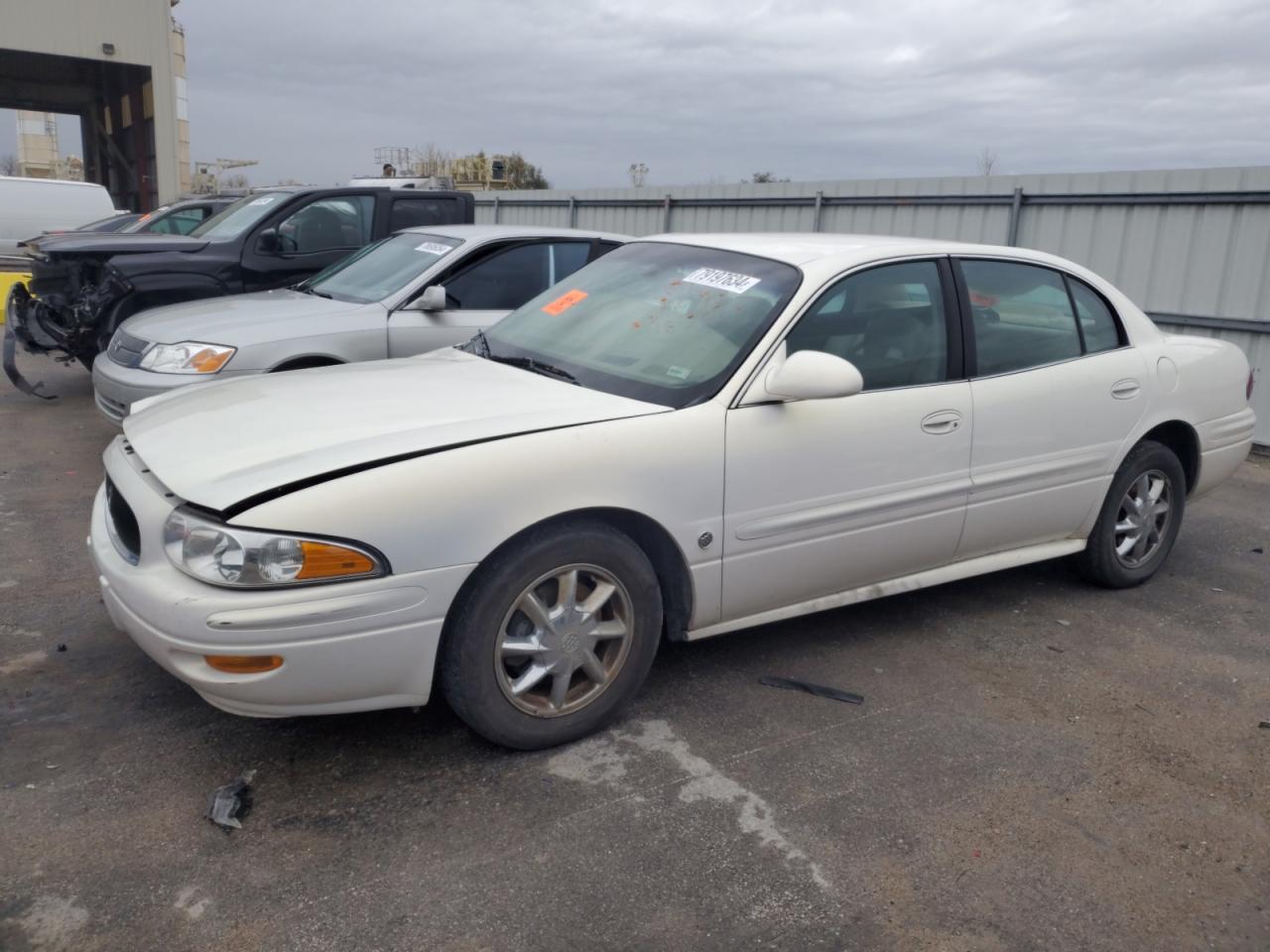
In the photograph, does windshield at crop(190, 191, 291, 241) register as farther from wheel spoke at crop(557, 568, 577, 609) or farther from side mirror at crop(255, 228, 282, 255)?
wheel spoke at crop(557, 568, 577, 609)

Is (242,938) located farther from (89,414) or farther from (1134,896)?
(89,414)

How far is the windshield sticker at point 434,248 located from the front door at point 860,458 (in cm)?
346

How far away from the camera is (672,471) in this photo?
3275mm

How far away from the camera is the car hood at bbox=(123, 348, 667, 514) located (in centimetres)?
288

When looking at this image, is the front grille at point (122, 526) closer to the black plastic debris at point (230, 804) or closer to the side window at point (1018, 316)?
the black plastic debris at point (230, 804)

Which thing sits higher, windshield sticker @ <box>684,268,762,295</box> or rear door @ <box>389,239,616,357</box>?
windshield sticker @ <box>684,268,762,295</box>

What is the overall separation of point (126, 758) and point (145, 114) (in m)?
34.7

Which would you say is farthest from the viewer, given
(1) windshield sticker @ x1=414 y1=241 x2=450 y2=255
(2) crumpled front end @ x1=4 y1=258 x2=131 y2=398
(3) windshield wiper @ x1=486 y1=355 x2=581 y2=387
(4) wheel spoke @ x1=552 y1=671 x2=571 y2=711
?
(2) crumpled front end @ x1=4 y1=258 x2=131 y2=398

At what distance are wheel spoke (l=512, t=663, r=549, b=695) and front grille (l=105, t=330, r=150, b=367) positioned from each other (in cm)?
400

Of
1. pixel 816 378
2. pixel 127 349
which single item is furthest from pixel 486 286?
pixel 816 378

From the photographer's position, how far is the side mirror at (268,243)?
8.02m

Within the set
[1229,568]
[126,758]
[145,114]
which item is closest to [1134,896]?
[126,758]

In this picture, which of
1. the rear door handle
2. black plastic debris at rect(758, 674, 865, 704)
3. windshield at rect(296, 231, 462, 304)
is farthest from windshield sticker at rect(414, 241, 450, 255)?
the rear door handle

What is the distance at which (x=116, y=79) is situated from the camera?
34188mm
